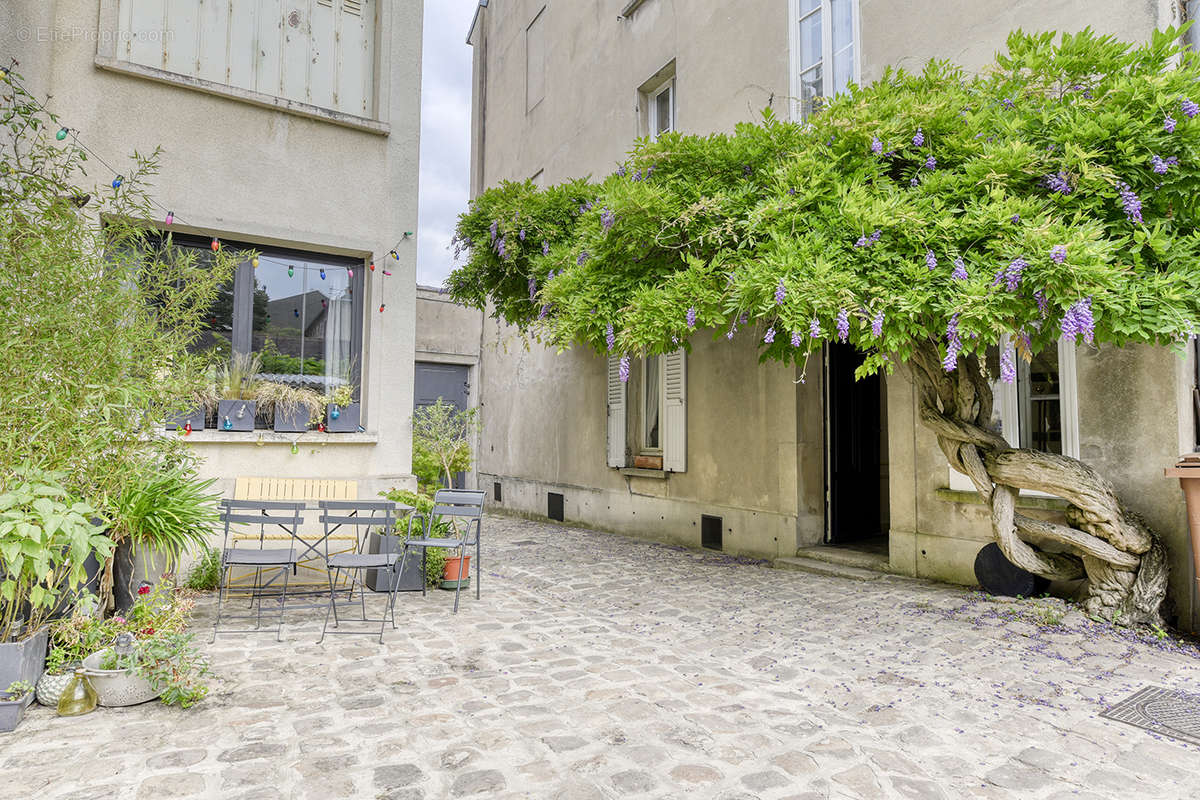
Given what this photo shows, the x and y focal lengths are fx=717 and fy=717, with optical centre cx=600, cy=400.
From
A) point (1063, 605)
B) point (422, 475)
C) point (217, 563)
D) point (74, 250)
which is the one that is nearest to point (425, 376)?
point (422, 475)

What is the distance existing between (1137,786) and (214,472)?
6.10 metres

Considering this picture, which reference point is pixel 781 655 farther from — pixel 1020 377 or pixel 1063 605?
pixel 1020 377

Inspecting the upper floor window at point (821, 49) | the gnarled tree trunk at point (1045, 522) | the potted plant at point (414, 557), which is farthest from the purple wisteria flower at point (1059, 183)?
the potted plant at point (414, 557)

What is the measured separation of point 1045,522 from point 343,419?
561 centimetres

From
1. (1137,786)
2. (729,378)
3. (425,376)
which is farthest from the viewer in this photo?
(425,376)

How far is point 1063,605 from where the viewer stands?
5.01 metres

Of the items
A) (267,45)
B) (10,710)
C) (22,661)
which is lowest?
(10,710)

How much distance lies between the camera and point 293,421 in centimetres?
614

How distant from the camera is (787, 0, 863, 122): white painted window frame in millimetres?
6748

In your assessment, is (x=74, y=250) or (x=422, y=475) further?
(x=422, y=475)

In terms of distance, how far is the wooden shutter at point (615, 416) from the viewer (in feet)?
33.3

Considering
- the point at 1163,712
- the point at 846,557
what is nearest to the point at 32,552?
the point at 1163,712

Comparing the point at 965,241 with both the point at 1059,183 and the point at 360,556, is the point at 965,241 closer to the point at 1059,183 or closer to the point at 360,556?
the point at 1059,183

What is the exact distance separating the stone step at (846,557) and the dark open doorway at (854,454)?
332 mm
